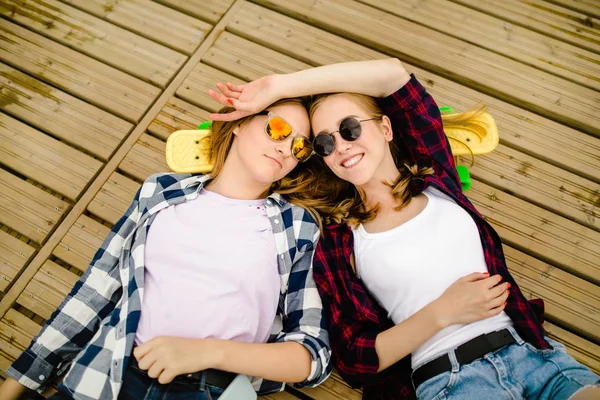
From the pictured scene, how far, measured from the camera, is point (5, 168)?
2.12 metres

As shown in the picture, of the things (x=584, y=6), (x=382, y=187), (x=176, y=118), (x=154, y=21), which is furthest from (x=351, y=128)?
(x=584, y=6)

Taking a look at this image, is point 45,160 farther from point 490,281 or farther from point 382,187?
point 490,281

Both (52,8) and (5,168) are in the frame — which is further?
(52,8)

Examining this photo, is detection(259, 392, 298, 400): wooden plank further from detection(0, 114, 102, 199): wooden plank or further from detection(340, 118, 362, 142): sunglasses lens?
detection(0, 114, 102, 199): wooden plank

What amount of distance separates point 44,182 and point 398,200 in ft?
6.50

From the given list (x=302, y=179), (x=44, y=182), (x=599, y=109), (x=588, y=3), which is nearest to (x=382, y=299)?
(x=302, y=179)

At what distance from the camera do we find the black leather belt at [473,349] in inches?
53.7

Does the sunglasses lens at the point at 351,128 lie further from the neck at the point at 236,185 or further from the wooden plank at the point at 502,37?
the wooden plank at the point at 502,37

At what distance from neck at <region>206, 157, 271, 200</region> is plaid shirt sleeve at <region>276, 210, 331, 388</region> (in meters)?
0.26

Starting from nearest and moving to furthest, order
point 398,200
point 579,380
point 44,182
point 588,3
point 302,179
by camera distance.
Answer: point 579,380 < point 398,200 < point 302,179 < point 44,182 < point 588,3

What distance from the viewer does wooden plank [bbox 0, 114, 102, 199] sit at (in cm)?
208

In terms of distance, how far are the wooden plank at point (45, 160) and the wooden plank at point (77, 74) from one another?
0.35 m

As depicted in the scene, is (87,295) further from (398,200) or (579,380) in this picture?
(579,380)

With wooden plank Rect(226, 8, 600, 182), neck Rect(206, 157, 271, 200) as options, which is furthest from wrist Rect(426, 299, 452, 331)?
wooden plank Rect(226, 8, 600, 182)
